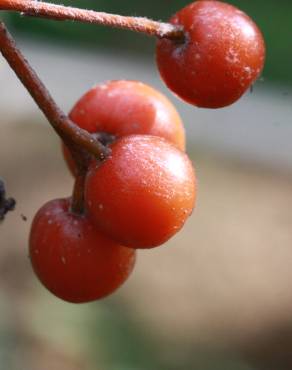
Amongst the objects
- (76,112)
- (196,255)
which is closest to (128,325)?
(196,255)

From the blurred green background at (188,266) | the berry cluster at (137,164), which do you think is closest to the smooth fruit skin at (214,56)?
the berry cluster at (137,164)

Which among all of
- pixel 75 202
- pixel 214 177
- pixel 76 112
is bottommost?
pixel 75 202

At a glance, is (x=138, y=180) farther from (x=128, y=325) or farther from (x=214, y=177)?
(x=214, y=177)

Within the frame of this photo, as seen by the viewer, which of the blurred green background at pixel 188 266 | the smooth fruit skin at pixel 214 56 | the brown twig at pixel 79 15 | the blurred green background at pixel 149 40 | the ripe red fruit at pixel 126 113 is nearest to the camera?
the brown twig at pixel 79 15

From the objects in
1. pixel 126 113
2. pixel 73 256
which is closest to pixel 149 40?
pixel 126 113

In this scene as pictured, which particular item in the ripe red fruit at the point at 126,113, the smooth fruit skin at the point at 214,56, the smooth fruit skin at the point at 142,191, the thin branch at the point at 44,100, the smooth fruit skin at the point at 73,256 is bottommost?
the smooth fruit skin at the point at 73,256

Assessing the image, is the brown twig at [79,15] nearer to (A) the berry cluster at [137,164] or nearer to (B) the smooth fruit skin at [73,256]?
(A) the berry cluster at [137,164]

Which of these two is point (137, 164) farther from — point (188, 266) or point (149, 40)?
point (149, 40)
